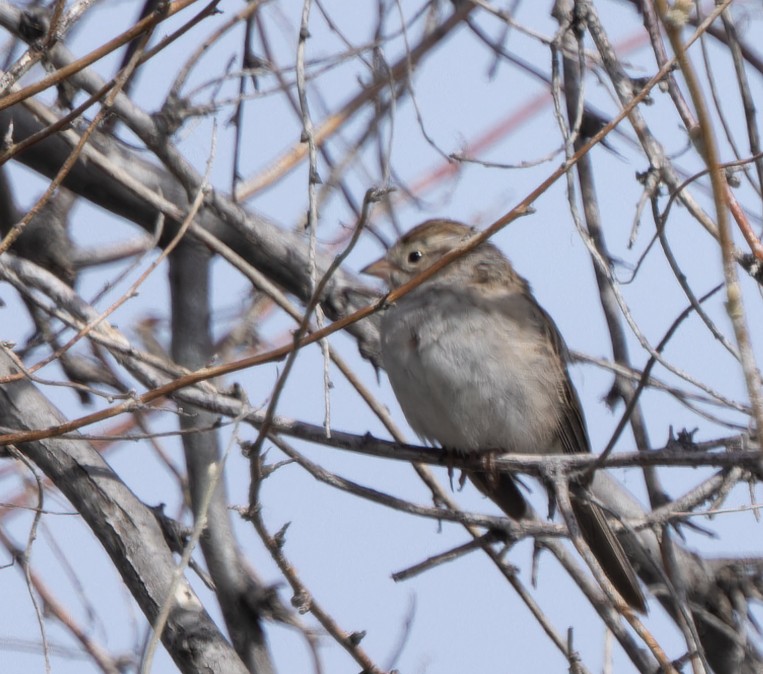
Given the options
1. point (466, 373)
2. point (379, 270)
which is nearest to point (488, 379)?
point (466, 373)

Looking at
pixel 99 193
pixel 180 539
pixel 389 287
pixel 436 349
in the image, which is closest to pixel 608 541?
pixel 436 349

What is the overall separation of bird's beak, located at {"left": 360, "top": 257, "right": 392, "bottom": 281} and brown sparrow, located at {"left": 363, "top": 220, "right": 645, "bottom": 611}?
0.26 meters

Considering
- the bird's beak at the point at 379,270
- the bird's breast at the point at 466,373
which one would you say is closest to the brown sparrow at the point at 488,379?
the bird's breast at the point at 466,373

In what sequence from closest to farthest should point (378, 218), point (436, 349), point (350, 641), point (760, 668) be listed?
1. point (350, 641)
2. point (760, 668)
3. point (436, 349)
4. point (378, 218)

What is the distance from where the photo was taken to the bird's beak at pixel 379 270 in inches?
194

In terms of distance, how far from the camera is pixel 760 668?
4109 millimetres

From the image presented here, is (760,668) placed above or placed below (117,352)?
below

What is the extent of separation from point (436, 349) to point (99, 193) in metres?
1.42

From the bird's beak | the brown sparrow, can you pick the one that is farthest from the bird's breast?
the bird's beak

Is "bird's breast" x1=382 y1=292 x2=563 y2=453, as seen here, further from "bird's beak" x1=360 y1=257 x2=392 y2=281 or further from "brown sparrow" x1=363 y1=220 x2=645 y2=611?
"bird's beak" x1=360 y1=257 x2=392 y2=281

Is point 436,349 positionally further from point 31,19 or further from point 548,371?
point 31,19

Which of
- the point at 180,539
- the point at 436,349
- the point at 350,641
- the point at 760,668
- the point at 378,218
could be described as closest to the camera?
the point at 350,641

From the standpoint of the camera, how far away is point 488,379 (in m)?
4.42

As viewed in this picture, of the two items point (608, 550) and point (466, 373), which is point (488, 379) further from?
point (608, 550)
